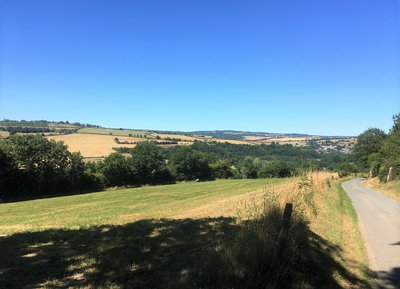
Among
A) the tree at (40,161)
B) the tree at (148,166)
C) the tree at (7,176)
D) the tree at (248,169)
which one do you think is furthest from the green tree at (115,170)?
the tree at (248,169)

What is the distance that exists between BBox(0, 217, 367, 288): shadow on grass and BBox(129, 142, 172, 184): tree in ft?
200

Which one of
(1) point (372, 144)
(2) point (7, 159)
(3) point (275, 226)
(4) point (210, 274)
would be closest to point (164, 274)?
(4) point (210, 274)

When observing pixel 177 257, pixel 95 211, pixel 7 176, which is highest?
pixel 177 257

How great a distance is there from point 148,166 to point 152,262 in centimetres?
6662

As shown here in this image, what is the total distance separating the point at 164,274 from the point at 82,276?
1.37 metres

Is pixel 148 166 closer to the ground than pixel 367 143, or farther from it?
closer to the ground

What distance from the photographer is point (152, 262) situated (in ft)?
22.7

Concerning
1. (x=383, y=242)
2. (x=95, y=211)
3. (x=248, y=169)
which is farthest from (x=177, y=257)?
(x=248, y=169)

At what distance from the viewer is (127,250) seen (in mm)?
7812

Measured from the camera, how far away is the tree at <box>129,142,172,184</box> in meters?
70.9

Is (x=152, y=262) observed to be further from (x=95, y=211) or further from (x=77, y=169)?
(x=77, y=169)

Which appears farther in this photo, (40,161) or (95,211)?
(40,161)

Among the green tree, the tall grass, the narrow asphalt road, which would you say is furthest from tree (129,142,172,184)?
the tall grass

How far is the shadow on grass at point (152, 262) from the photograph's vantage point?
582 centimetres
